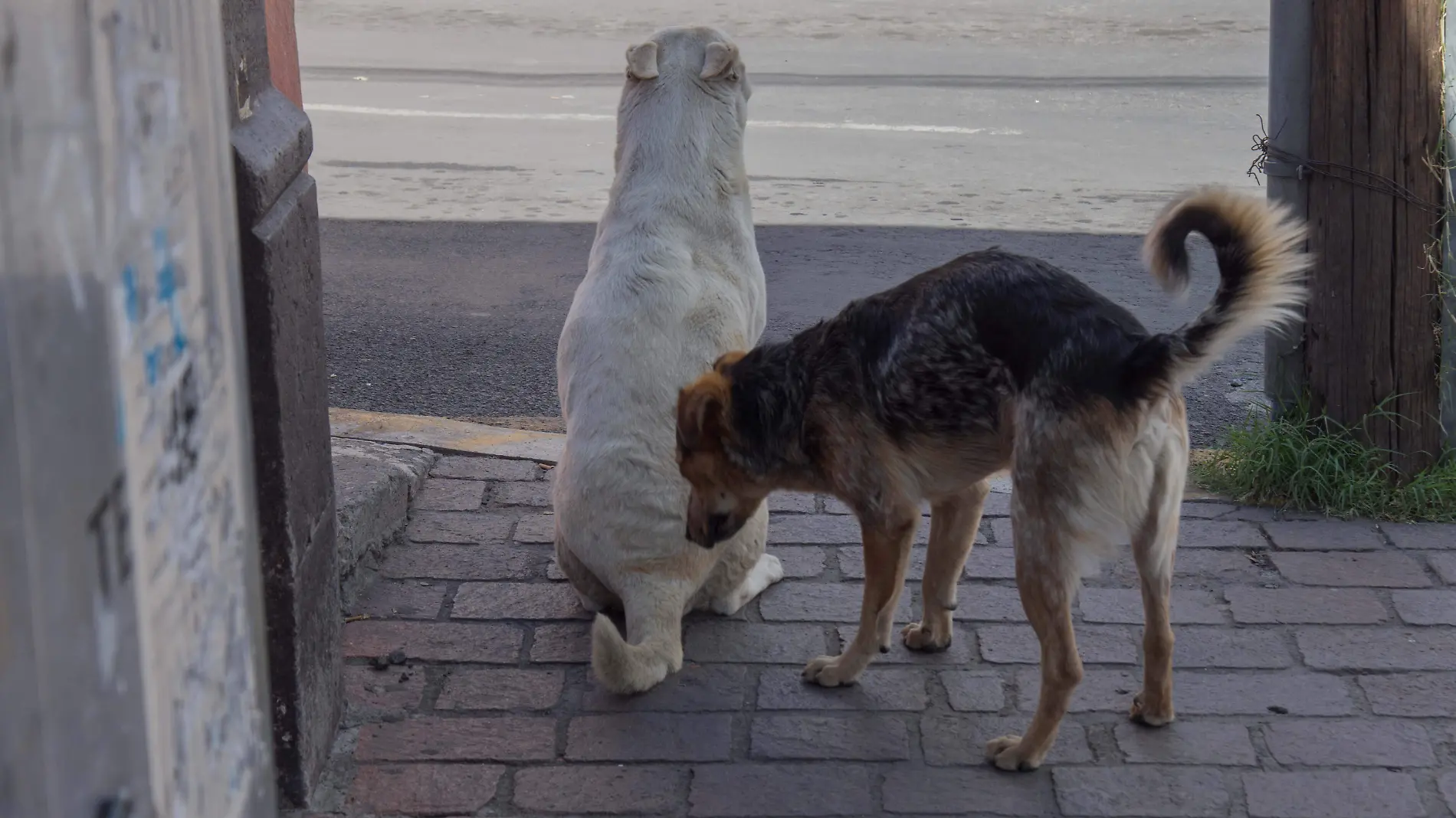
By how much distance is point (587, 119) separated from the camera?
12.9 m

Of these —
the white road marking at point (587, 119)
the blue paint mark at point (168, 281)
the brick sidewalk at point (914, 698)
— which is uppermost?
the blue paint mark at point (168, 281)

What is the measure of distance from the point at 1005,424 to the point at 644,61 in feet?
7.10

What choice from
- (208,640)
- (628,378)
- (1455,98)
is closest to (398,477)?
(628,378)

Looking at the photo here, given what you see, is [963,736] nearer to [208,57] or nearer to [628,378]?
[628,378]

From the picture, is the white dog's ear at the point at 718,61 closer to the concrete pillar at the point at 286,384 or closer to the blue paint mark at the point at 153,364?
the concrete pillar at the point at 286,384

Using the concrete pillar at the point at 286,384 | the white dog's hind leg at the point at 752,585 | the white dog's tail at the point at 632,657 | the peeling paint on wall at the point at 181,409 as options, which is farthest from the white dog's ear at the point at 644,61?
the peeling paint on wall at the point at 181,409

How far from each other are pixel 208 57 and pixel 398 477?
2.98 m

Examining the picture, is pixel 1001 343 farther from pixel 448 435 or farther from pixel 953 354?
pixel 448 435

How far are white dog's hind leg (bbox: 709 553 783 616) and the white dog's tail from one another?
37cm

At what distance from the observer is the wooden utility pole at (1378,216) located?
4.95 m

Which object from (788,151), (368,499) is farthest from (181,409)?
(788,151)

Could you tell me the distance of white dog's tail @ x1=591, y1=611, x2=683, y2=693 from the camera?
3.70 meters

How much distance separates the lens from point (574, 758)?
365 cm

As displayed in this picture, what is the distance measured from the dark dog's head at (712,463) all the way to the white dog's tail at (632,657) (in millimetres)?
306
